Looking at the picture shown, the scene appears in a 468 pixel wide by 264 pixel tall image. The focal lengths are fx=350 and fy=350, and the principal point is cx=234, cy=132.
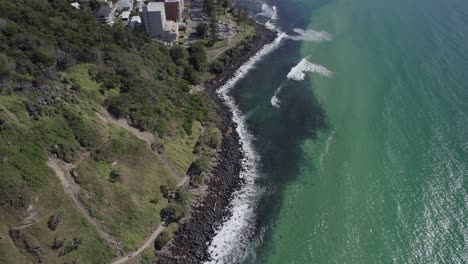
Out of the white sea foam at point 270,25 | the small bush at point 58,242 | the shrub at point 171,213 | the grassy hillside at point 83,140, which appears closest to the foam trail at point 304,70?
the white sea foam at point 270,25

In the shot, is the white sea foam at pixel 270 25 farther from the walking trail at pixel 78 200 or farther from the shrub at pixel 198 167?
the walking trail at pixel 78 200

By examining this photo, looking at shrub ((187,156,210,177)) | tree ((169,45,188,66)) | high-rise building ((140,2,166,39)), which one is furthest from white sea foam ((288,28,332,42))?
shrub ((187,156,210,177))

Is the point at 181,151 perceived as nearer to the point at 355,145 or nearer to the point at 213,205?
the point at 213,205

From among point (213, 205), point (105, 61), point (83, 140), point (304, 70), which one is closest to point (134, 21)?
point (105, 61)

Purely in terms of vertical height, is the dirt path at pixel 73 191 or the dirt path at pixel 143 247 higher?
the dirt path at pixel 73 191

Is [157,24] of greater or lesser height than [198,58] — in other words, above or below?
above
